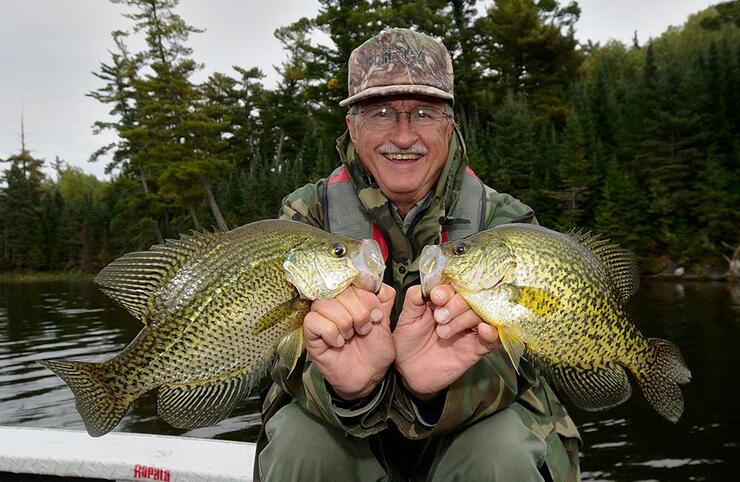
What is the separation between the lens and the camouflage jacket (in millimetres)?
2822

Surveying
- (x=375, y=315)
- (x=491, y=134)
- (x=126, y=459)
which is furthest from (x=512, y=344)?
(x=491, y=134)

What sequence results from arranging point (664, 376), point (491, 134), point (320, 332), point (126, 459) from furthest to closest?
point (491, 134) → point (126, 459) → point (664, 376) → point (320, 332)

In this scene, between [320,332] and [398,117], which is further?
[398,117]

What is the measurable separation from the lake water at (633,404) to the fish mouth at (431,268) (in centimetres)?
534

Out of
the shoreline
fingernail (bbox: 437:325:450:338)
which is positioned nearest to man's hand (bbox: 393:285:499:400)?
fingernail (bbox: 437:325:450:338)

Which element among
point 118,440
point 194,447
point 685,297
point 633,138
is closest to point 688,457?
point 194,447

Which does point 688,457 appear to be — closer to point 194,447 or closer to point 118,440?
point 194,447

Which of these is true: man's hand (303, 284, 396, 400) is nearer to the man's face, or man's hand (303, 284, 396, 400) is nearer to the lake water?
the man's face

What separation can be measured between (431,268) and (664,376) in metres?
1.29

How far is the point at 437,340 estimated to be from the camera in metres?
2.78

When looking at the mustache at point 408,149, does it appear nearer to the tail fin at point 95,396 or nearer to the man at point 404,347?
the man at point 404,347

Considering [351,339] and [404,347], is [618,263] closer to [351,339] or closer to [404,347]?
[404,347]

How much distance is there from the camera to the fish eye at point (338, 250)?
8.89 ft

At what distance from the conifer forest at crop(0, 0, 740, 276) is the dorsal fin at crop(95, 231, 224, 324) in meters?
28.8
